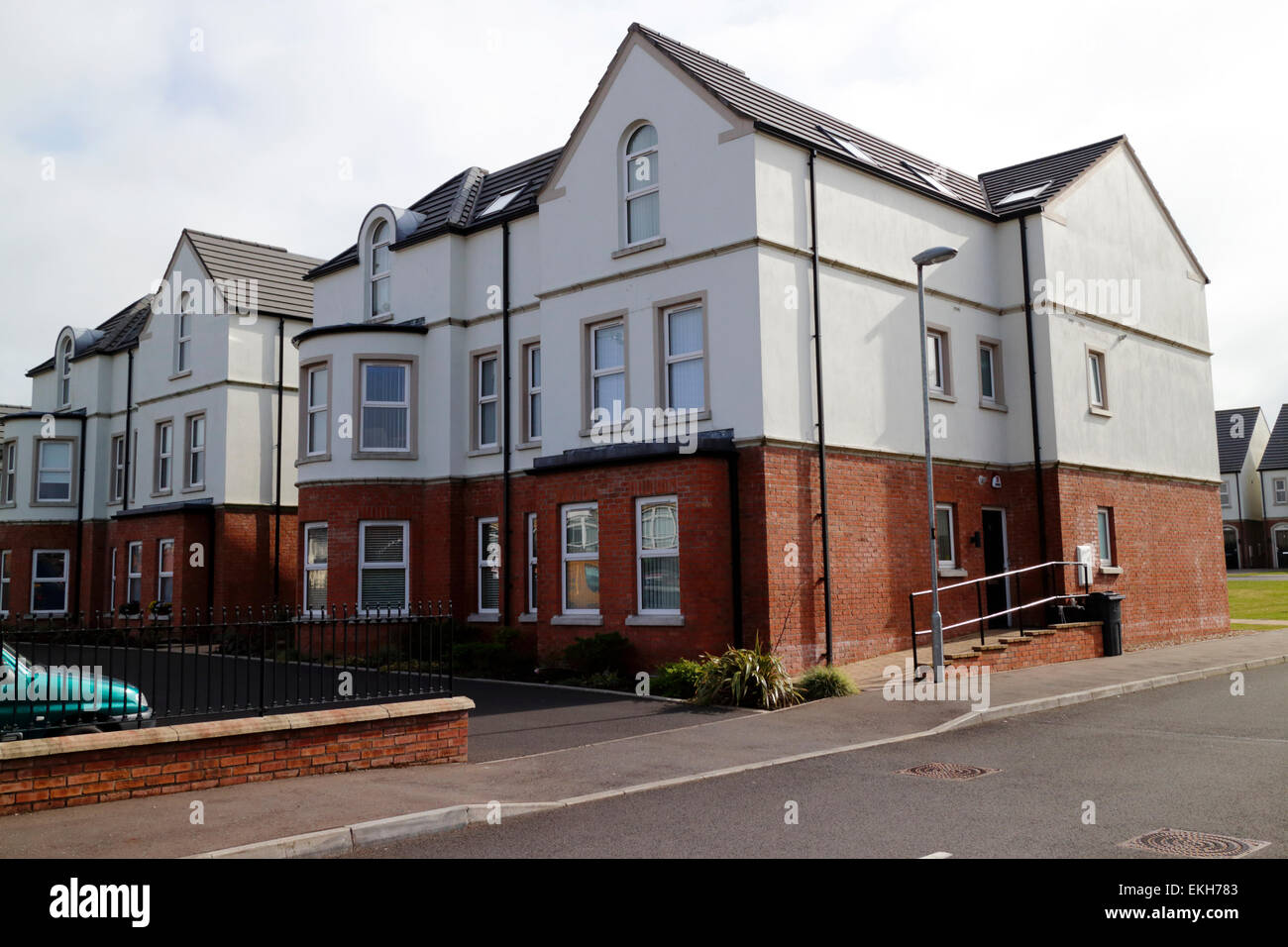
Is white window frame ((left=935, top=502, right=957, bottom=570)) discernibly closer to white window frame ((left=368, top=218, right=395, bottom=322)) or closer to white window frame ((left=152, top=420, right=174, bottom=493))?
white window frame ((left=368, top=218, right=395, bottom=322))

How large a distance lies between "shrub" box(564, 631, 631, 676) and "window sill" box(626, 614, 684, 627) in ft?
1.11

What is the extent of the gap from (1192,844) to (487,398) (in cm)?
1691

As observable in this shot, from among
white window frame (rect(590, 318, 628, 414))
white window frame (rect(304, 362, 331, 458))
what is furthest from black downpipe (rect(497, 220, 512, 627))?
white window frame (rect(304, 362, 331, 458))

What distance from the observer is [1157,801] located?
7961mm

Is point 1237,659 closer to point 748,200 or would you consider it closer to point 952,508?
point 952,508

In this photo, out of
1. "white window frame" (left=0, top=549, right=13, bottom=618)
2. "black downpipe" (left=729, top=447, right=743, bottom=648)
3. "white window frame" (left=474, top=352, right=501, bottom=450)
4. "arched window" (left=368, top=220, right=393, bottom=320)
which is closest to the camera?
"black downpipe" (left=729, top=447, right=743, bottom=648)

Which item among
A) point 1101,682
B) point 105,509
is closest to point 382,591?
point 1101,682

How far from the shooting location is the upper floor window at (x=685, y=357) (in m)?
17.0

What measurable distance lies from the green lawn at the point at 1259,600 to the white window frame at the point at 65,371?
118 ft

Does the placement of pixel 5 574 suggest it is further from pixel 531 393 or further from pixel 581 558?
pixel 581 558

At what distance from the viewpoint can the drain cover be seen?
6406 mm

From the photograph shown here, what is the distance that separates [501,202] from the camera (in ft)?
74.4

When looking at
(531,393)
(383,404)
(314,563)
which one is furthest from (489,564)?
(383,404)

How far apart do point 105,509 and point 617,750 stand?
26.6 meters
